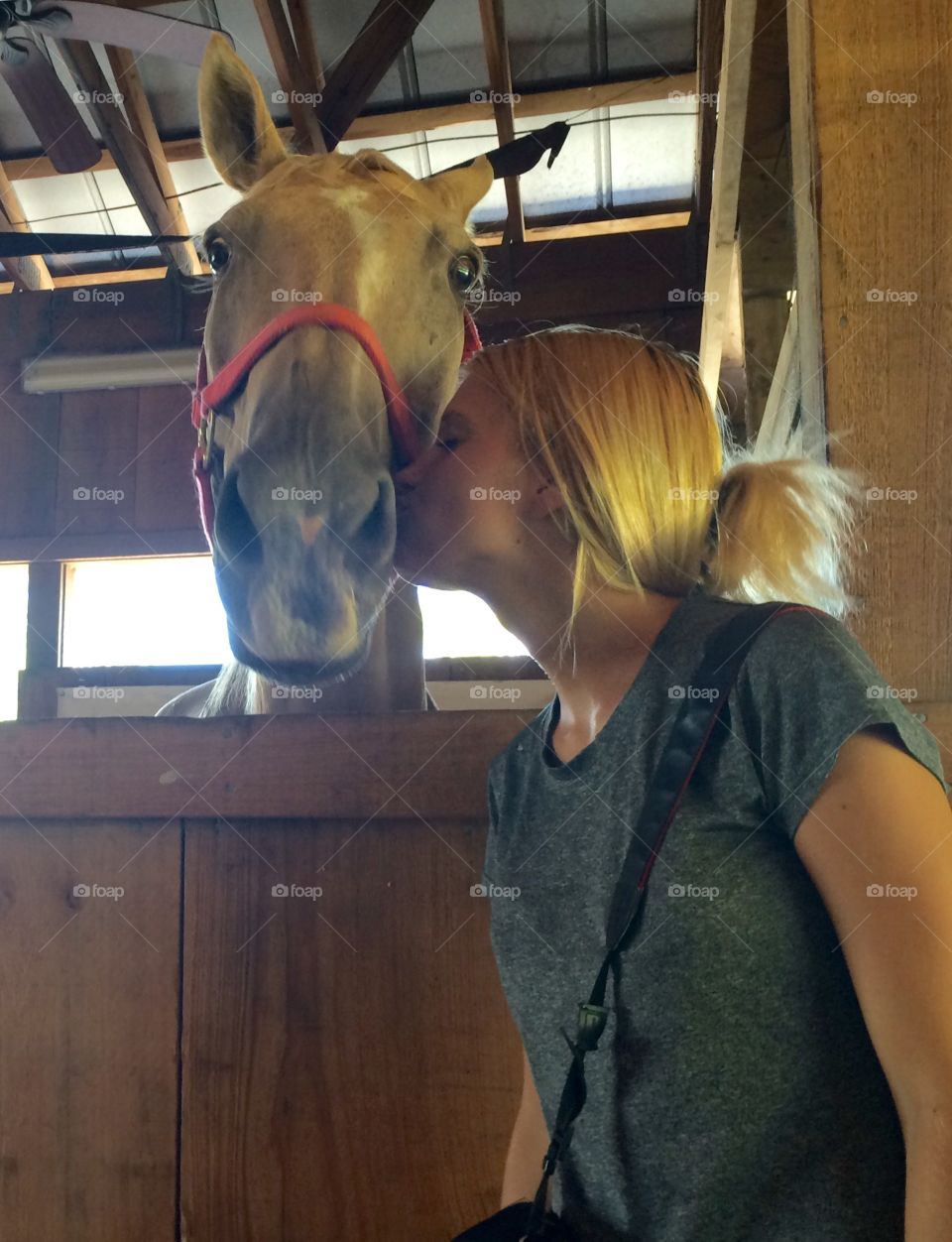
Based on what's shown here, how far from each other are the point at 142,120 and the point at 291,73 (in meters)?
0.92

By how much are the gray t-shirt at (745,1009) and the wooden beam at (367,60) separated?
3268 millimetres

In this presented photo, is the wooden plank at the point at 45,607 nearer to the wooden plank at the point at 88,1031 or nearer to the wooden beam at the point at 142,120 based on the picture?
the wooden beam at the point at 142,120

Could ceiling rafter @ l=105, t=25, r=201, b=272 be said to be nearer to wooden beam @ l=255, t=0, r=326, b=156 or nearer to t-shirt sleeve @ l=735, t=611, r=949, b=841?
wooden beam @ l=255, t=0, r=326, b=156

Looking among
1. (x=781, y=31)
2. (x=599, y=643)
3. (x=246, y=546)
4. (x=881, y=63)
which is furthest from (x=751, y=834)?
(x=781, y=31)

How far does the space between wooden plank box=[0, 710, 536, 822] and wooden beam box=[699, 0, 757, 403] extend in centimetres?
53

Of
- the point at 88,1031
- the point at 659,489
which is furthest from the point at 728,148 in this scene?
the point at 88,1031

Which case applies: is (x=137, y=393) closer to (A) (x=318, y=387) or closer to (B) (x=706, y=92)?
(B) (x=706, y=92)

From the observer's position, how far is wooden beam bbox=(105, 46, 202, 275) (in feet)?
14.6

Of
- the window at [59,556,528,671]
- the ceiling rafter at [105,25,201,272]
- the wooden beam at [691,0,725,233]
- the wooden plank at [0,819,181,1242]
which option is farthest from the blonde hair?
the window at [59,556,528,671]

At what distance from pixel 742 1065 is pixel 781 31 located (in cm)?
149

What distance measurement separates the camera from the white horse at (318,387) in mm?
933

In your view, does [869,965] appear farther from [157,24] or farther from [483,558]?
[157,24]

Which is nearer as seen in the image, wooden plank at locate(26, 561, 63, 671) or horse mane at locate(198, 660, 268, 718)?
horse mane at locate(198, 660, 268, 718)

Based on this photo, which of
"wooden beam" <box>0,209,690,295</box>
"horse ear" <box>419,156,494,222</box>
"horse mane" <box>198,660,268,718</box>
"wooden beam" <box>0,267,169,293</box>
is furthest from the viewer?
"wooden beam" <box>0,267,169,293</box>
